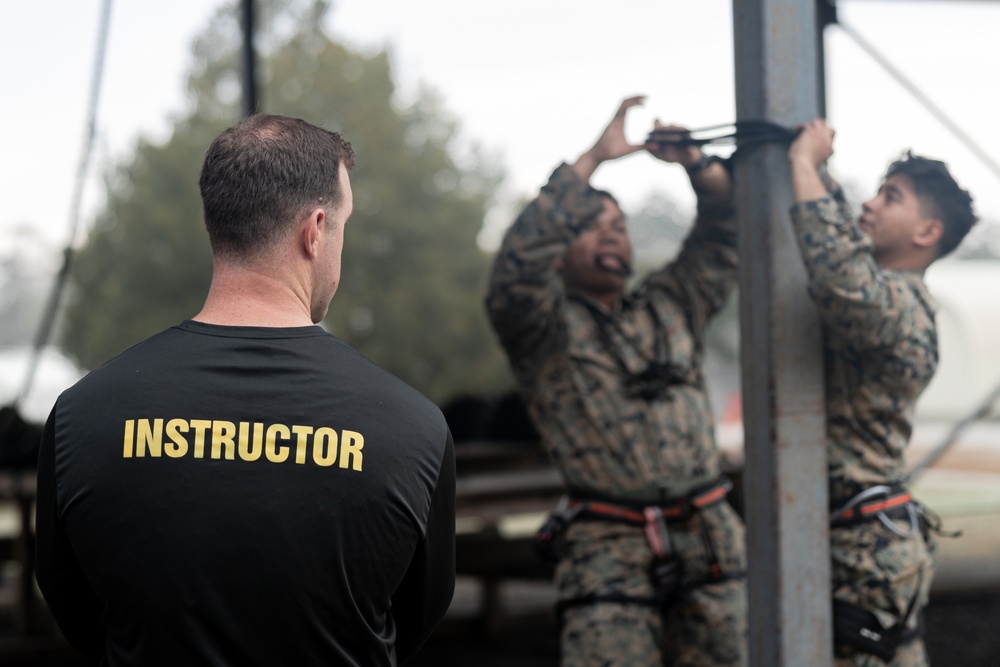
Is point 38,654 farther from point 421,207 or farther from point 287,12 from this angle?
point 287,12

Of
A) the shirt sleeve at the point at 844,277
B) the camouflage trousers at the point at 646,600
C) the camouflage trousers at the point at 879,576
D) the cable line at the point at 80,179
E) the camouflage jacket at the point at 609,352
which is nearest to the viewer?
the shirt sleeve at the point at 844,277

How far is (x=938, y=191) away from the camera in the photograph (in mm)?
2930

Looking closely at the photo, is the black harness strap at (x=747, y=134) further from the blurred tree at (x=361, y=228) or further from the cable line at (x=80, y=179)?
the blurred tree at (x=361, y=228)

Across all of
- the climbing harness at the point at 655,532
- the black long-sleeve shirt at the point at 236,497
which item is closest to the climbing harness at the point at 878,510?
the climbing harness at the point at 655,532

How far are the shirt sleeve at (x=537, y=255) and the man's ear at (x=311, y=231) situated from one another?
5.13 ft

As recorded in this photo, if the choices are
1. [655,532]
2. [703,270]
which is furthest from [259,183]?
[703,270]

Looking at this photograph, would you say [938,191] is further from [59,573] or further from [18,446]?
[18,446]

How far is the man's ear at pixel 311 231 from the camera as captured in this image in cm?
167

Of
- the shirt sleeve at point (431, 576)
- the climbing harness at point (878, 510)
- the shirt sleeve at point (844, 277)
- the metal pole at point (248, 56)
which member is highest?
the metal pole at point (248, 56)

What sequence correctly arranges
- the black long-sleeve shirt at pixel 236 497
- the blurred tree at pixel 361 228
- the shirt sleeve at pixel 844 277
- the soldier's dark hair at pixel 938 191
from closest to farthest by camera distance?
the black long-sleeve shirt at pixel 236 497
the shirt sleeve at pixel 844 277
the soldier's dark hair at pixel 938 191
the blurred tree at pixel 361 228

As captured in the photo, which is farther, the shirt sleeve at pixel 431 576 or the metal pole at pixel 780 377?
the metal pole at pixel 780 377

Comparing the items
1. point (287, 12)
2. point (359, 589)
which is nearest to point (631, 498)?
point (359, 589)

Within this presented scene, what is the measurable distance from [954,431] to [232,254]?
184 inches

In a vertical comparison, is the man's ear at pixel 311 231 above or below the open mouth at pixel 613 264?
above
